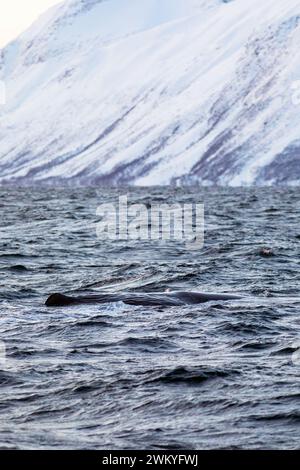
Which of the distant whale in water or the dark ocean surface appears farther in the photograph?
the distant whale in water

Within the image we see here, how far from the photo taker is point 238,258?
39.0 metres

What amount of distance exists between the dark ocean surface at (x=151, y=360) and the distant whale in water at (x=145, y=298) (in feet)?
1.54

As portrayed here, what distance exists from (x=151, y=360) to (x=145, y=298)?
7.17 meters

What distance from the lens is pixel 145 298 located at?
87.1 feet

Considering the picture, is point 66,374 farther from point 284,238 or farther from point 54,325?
point 284,238

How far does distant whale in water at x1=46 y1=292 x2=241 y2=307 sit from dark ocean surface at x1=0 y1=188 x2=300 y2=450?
1.54 ft

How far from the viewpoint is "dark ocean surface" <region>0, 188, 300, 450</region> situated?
1491 cm

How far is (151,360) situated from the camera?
19.4 m

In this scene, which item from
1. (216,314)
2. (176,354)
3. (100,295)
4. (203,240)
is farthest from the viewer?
(203,240)

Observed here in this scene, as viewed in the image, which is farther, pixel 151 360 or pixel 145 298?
pixel 145 298

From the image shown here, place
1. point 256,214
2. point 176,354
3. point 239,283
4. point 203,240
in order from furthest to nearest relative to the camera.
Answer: point 256,214 < point 203,240 < point 239,283 < point 176,354
